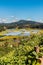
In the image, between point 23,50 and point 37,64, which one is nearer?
point 37,64

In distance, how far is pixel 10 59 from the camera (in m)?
10.7

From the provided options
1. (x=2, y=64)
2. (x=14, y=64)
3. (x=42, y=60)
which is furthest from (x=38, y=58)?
(x=2, y=64)

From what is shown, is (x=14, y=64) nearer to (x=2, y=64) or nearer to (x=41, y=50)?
(x=2, y=64)

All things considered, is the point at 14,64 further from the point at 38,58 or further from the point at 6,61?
the point at 38,58

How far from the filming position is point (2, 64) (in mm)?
10594

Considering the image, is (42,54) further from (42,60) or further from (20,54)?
(20,54)

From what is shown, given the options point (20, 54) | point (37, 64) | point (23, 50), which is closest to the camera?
point (37, 64)

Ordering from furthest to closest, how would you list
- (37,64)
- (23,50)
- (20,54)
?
(23,50), (20,54), (37,64)

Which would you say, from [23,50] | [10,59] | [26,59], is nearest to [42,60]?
[26,59]

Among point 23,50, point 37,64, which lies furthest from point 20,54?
point 37,64

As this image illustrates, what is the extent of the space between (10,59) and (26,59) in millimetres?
832

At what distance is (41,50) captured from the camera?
1180cm

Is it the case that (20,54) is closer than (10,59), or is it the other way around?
(10,59)

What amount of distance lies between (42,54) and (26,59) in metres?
0.87
